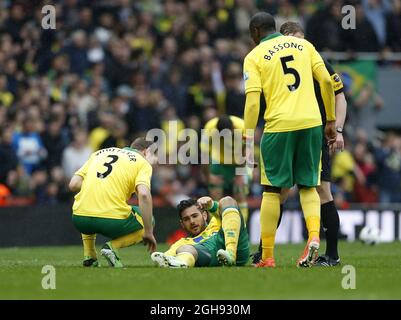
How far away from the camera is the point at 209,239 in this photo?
11336 millimetres

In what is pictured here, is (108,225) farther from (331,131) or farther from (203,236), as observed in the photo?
(331,131)

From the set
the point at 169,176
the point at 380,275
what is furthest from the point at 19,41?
the point at 380,275

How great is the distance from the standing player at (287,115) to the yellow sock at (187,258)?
2.47 feet

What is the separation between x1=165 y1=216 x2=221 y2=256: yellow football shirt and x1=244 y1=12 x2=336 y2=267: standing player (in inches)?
26.0

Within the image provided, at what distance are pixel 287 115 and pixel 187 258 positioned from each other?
5.52ft

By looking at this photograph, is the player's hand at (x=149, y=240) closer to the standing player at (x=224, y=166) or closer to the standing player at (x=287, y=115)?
the standing player at (x=287, y=115)

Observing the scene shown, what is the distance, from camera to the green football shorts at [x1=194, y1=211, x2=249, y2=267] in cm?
1120

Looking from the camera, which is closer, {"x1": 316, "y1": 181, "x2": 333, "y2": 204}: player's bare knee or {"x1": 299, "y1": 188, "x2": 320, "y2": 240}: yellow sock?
{"x1": 299, "y1": 188, "x2": 320, "y2": 240}: yellow sock

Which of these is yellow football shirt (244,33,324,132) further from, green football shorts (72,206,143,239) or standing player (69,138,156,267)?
green football shorts (72,206,143,239)

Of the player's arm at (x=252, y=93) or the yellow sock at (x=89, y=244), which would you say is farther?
the yellow sock at (x=89, y=244)

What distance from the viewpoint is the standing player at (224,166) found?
15.8m

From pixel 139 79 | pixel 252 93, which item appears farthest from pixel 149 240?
pixel 139 79

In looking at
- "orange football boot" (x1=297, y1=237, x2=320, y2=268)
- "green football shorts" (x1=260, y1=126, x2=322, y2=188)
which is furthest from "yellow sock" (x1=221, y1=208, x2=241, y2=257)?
"orange football boot" (x1=297, y1=237, x2=320, y2=268)

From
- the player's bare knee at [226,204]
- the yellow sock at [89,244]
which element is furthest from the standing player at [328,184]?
the yellow sock at [89,244]
